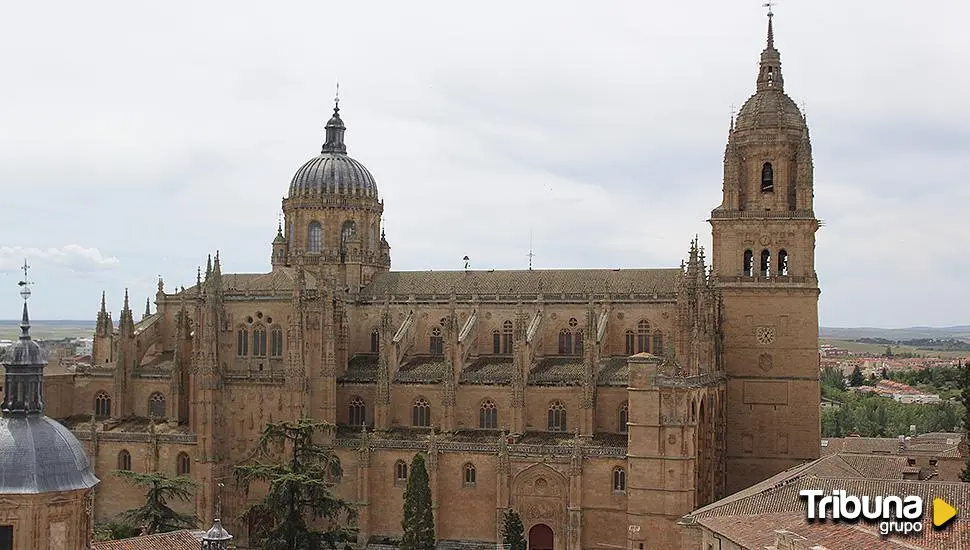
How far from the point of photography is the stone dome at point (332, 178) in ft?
284

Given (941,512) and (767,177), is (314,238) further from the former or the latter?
(941,512)

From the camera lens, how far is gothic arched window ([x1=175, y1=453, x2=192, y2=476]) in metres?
74.1

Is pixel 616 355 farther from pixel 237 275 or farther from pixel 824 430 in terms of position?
pixel 824 430

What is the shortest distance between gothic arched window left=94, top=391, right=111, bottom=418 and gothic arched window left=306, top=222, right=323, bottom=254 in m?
18.0

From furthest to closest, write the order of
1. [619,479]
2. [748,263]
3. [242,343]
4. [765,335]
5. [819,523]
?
[242,343] < [748,263] < [765,335] < [619,479] < [819,523]

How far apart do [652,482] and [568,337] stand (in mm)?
14613

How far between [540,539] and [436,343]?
16.4 metres

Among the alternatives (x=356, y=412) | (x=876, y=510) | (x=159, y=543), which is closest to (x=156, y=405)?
(x=356, y=412)

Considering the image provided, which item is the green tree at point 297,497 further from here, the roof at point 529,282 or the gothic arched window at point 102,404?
the gothic arched window at point 102,404

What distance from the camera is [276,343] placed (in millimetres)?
75812

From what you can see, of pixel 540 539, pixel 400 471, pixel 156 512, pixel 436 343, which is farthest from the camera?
pixel 436 343

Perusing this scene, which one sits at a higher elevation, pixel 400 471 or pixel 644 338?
pixel 644 338

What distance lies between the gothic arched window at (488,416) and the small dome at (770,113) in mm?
24439

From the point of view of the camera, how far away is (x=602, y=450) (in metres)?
65.8
